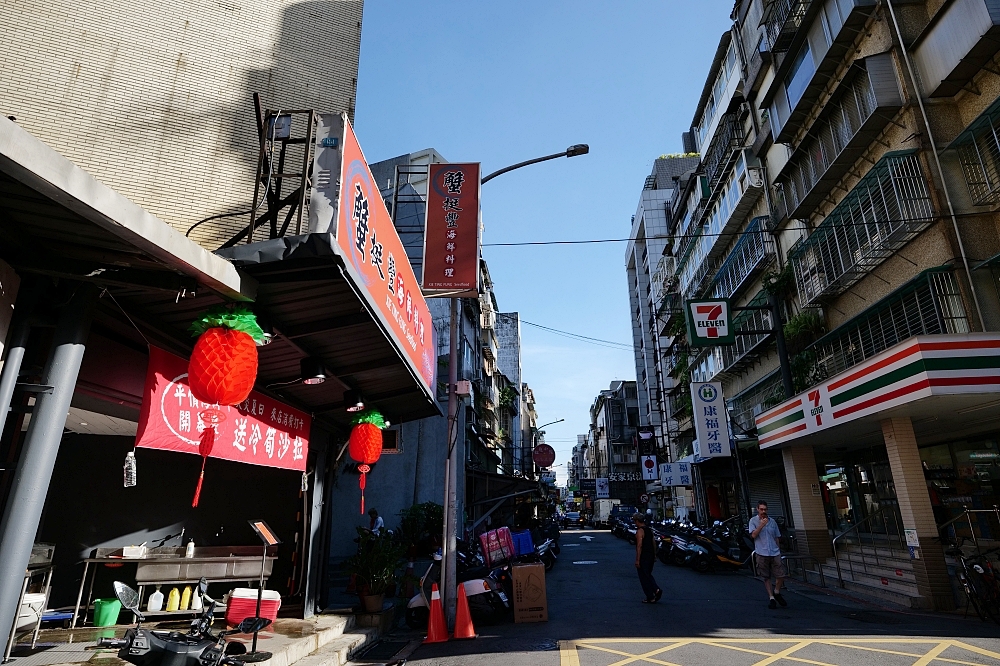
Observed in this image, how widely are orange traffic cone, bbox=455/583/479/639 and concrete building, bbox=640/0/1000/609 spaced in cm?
891

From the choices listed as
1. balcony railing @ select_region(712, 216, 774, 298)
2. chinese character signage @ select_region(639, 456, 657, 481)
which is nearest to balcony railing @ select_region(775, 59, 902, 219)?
balcony railing @ select_region(712, 216, 774, 298)

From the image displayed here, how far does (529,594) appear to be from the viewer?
33.5 feet

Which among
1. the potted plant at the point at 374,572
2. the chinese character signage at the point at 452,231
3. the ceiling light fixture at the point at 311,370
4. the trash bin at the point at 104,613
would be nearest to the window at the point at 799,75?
the chinese character signage at the point at 452,231

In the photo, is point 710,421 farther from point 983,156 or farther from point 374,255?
point 374,255

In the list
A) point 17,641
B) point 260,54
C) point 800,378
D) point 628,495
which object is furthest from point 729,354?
point 628,495

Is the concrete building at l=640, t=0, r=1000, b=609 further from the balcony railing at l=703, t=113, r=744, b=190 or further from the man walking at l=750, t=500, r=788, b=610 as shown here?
the man walking at l=750, t=500, r=788, b=610

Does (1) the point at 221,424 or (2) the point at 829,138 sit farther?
(2) the point at 829,138

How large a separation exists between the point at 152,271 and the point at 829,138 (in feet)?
62.4

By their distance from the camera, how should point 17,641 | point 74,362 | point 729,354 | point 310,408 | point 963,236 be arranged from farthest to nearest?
1. point 729,354
2. point 963,236
3. point 310,408
4. point 17,641
5. point 74,362

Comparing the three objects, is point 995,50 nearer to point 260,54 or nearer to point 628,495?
point 260,54

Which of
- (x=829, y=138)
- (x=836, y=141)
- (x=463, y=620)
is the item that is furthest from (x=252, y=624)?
(x=829, y=138)

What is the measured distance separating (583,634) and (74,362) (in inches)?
317

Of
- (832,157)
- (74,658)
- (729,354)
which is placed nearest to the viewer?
(74,658)

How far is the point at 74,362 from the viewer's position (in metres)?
4.00
